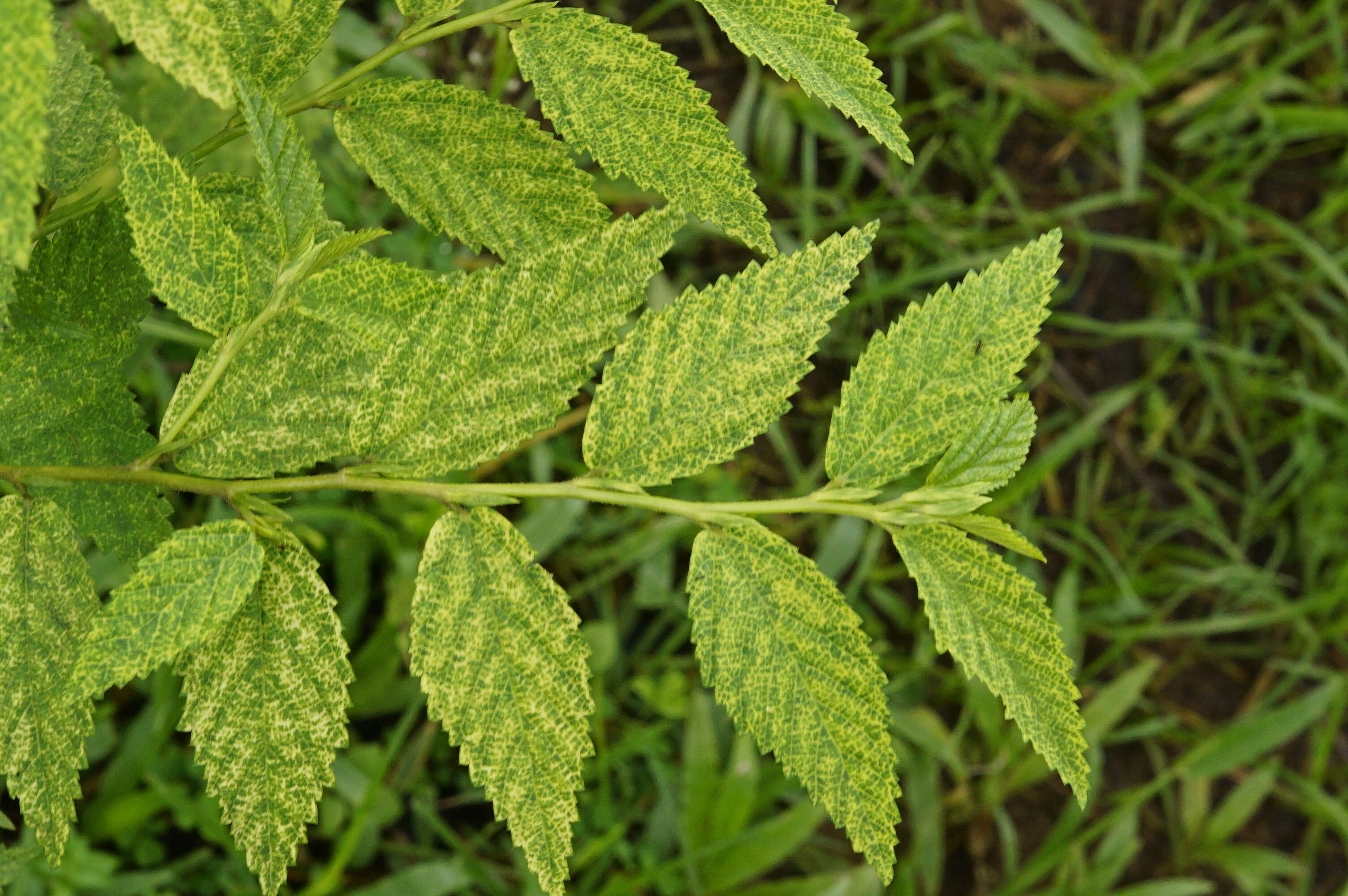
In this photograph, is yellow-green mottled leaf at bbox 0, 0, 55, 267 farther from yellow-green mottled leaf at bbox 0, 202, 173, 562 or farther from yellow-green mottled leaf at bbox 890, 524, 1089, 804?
yellow-green mottled leaf at bbox 890, 524, 1089, 804

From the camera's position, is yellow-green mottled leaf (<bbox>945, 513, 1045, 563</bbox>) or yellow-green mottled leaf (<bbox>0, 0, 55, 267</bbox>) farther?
yellow-green mottled leaf (<bbox>945, 513, 1045, 563</bbox>)

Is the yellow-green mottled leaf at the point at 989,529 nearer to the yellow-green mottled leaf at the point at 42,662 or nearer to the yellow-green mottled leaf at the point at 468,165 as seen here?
the yellow-green mottled leaf at the point at 468,165

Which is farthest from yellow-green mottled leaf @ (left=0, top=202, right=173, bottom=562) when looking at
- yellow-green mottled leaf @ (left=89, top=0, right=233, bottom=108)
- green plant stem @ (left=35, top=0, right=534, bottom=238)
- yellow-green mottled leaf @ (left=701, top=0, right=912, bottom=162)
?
yellow-green mottled leaf @ (left=701, top=0, right=912, bottom=162)

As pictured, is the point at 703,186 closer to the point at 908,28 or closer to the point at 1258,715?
the point at 908,28

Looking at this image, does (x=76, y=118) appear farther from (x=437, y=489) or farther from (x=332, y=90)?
(x=437, y=489)

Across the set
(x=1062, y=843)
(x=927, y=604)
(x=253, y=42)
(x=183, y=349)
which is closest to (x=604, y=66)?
(x=253, y=42)

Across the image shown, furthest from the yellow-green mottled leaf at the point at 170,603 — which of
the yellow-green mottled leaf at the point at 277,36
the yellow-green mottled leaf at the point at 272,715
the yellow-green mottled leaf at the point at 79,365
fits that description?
the yellow-green mottled leaf at the point at 277,36
